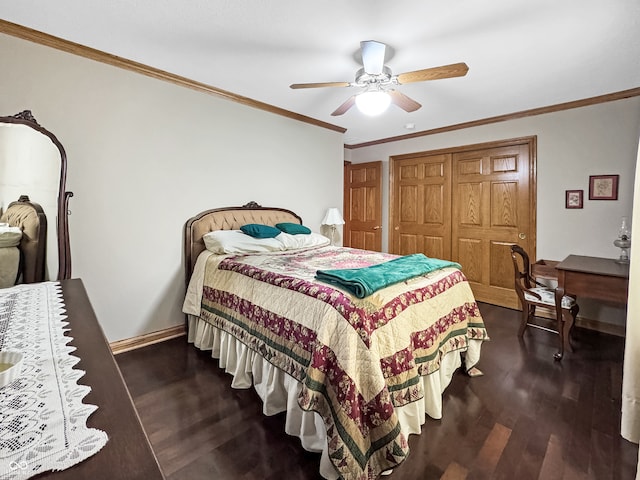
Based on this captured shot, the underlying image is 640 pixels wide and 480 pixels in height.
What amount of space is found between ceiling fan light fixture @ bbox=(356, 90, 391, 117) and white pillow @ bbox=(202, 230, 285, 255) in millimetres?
1514

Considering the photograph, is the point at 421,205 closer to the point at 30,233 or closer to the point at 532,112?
the point at 532,112

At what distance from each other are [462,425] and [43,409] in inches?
78.4

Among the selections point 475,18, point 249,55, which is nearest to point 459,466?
point 475,18

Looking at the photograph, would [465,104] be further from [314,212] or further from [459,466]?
[459,466]

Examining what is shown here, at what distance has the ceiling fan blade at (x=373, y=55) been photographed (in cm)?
219

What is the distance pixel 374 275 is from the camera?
1.87 m

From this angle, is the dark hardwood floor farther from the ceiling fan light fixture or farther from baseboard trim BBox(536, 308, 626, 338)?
the ceiling fan light fixture

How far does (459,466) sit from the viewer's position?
1.54m

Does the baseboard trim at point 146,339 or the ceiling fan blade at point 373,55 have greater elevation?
the ceiling fan blade at point 373,55

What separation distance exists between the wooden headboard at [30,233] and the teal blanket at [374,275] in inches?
73.7

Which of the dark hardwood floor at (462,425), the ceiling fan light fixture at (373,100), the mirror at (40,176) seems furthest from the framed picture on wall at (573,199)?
the mirror at (40,176)

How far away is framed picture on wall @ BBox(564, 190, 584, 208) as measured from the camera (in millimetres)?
3398

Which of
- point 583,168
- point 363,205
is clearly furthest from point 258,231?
point 583,168

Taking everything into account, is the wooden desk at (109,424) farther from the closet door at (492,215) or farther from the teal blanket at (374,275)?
the closet door at (492,215)
